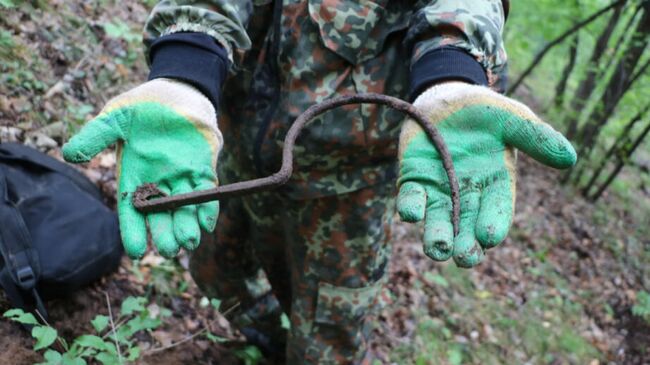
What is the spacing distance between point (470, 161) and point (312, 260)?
0.87 metres

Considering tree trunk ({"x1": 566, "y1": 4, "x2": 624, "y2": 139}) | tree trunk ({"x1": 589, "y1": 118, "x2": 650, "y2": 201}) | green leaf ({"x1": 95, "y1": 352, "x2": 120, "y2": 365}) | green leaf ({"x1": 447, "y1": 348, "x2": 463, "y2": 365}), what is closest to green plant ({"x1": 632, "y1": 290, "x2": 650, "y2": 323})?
tree trunk ({"x1": 589, "y1": 118, "x2": 650, "y2": 201})

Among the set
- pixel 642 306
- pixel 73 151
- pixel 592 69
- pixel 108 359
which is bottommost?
pixel 642 306

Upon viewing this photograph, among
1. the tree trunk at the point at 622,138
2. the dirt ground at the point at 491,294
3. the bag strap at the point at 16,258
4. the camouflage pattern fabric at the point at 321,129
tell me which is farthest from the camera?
the tree trunk at the point at 622,138

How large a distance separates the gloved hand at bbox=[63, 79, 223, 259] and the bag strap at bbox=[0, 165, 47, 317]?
41.8 inches

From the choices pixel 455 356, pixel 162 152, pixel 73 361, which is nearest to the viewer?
pixel 162 152

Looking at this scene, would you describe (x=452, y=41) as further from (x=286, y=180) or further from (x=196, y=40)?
(x=196, y=40)

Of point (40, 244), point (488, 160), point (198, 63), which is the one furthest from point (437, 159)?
point (40, 244)

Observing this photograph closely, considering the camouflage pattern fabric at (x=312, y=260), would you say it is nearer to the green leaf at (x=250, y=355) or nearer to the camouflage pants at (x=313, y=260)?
the camouflage pants at (x=313, y=260)

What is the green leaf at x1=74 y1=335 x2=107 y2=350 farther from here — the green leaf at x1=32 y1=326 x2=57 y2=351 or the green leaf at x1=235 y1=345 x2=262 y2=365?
the green leaf at x1=235 y1=345 x2=262 y2=365

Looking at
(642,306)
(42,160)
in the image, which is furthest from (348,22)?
(642,306)

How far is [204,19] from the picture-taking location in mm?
1636

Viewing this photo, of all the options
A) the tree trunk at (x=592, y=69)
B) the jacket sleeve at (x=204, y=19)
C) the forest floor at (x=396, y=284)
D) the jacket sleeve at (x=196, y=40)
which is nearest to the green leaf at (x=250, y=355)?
the forest floor at (x=396, y=284)

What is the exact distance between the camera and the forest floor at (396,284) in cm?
286

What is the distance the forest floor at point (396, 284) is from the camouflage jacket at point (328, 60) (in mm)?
1237
